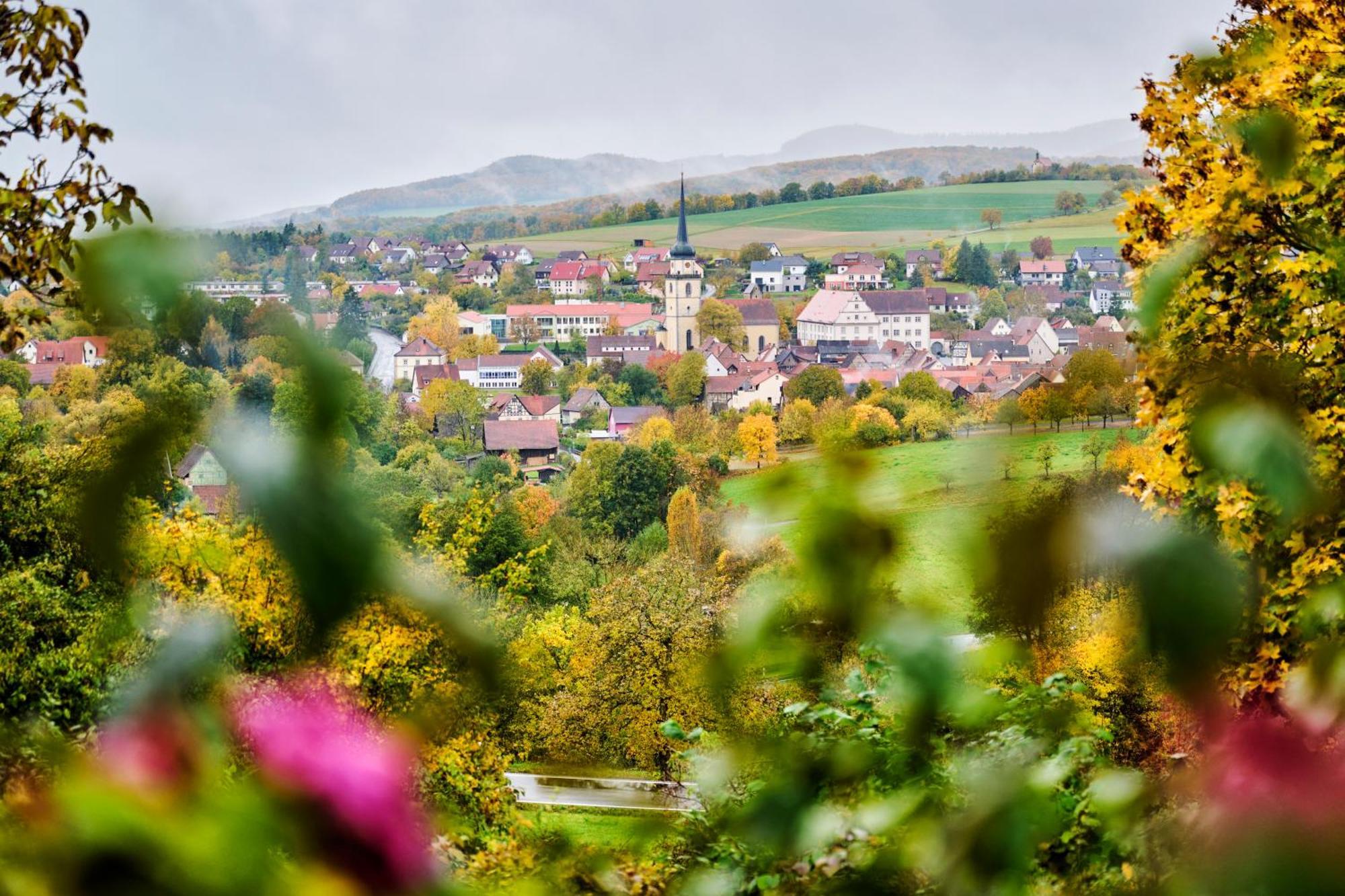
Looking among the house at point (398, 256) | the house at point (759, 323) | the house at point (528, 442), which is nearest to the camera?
the house at point (528, 442)

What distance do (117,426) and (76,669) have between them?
0.67 metres

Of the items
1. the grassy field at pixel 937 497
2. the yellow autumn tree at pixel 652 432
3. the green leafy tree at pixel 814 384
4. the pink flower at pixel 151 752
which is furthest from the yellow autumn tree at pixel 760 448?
the green leafy tree at pixel 814 384

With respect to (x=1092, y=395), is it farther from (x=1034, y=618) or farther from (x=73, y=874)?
(x=73, y=874)

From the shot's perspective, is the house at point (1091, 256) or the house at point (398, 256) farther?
the house at point (398, 256)

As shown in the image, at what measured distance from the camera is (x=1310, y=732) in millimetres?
736

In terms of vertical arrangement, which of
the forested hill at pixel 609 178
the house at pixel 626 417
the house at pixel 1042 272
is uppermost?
the forested hill at pixel 609 178

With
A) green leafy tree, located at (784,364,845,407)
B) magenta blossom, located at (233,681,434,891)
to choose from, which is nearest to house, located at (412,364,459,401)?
green leafy tree, located at (784,364,845,407)

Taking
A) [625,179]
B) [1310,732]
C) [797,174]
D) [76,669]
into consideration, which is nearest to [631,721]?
[76,669]

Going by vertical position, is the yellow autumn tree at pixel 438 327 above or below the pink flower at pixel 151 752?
below

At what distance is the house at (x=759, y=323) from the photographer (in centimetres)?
5384

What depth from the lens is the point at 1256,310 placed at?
2.25 meters

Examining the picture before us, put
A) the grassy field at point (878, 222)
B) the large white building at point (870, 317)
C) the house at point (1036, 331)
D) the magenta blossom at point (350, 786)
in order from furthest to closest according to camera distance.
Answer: the grassy field at point (878, 222), the large white building at point (870, 317), the house at point (1036, 331), the magenta blossom at point (350, 786)

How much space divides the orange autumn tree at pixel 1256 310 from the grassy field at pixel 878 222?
6277cm

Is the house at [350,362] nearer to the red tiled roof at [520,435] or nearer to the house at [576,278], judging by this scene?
the red tiled roof at [520,435]
